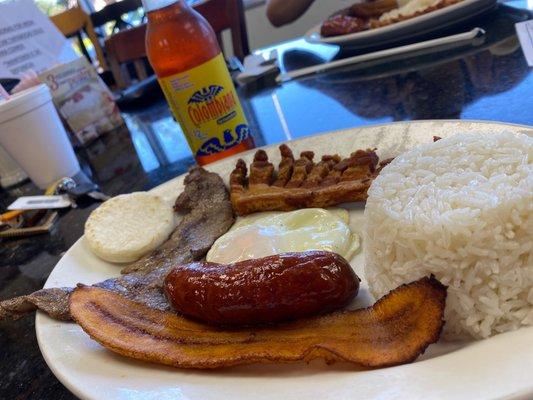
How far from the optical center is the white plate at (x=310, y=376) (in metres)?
0.74

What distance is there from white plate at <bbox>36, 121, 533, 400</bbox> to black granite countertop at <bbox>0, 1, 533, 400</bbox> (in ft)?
0.62

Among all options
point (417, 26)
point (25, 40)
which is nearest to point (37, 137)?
point (25, 40)

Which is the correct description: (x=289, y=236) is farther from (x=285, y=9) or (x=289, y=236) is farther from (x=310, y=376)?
(x=285, y=9)

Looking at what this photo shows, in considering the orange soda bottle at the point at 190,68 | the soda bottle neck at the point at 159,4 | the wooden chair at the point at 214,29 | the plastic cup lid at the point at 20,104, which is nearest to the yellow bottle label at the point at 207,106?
the orange soda bottle at the point at 190,68

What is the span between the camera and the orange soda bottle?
182cm

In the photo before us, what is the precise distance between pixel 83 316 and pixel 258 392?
477 mm

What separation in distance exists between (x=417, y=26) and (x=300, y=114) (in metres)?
0.91

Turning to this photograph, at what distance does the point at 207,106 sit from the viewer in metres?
1.85

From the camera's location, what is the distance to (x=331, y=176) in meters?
1.58

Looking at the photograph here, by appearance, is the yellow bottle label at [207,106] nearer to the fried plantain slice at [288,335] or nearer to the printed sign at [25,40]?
the fried plantain slice at [288,335]

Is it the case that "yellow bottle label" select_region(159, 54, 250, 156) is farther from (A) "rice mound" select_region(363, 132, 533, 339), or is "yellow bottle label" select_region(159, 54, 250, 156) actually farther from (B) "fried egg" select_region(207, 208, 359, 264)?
(A) "rice mound" select_region(363, 132, 533, 339)

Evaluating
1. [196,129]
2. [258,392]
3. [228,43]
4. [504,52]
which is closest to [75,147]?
[196,129]

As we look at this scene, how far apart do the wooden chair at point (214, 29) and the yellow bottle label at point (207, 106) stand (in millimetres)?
2476

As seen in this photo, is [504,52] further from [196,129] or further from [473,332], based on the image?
[473,332]
